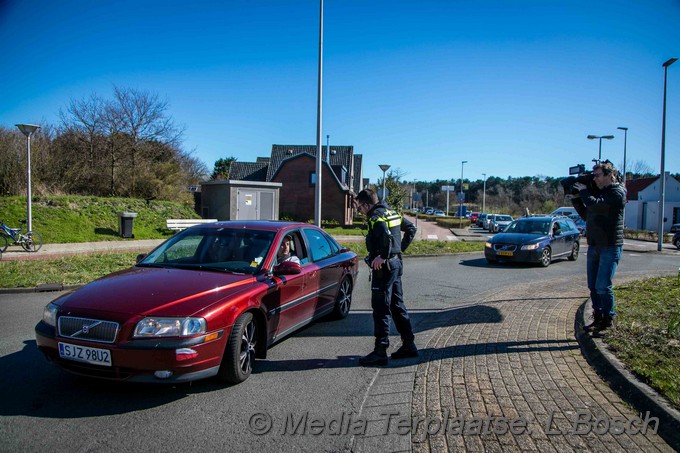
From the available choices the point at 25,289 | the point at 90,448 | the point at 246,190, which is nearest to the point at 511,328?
the point at 90,448

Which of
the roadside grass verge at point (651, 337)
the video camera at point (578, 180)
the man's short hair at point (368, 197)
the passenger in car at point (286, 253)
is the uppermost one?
the video camera at point (578, 180)

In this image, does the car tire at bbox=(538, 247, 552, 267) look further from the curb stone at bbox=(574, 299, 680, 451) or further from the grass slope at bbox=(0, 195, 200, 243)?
the grass slope at bbox=(0, 195, 200, 243)

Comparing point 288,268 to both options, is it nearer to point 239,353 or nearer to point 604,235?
point 239,353

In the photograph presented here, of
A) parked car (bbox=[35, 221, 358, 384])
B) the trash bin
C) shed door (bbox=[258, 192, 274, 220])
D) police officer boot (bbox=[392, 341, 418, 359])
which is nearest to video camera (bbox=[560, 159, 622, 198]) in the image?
police officer boot (bbox=[392, 341, 418, 359])

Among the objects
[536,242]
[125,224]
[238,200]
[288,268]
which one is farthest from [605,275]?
[238,200]

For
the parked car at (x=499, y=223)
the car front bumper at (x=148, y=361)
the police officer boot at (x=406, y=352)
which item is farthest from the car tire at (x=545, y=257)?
the parked car at (x=499, y=223)

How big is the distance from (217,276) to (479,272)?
9.16 meters

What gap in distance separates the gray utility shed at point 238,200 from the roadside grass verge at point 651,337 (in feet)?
64.8

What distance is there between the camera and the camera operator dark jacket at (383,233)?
463cm

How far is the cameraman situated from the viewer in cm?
517

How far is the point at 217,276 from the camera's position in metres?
4.38

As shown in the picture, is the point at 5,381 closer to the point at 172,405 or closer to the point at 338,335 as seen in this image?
the point at 172,405

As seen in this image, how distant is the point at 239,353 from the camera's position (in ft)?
13.1

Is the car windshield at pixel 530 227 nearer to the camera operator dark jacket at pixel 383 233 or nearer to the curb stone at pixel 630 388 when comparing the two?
the curb stone at pixel 630 388
